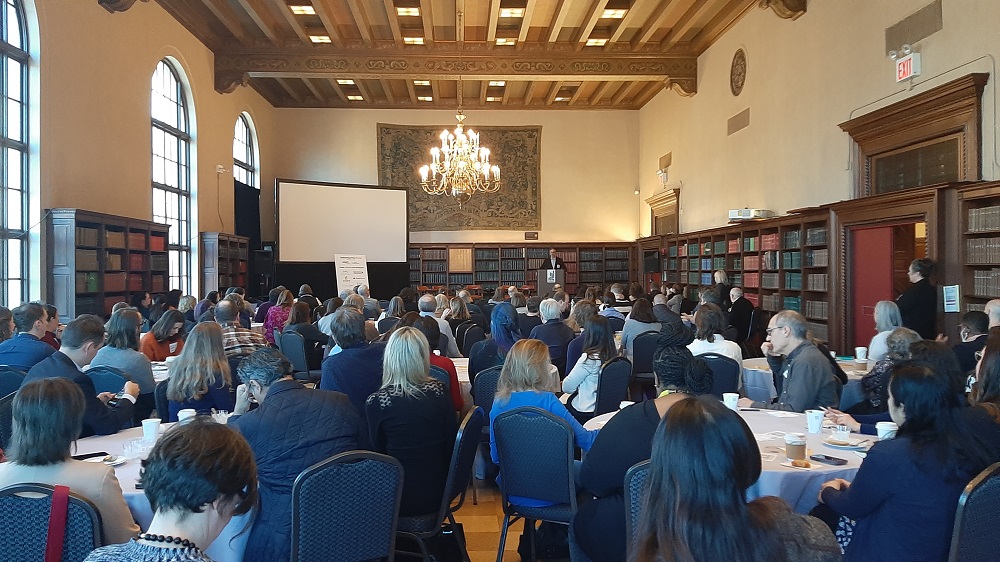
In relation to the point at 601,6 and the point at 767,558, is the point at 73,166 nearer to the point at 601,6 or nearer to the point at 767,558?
the point at 601,6

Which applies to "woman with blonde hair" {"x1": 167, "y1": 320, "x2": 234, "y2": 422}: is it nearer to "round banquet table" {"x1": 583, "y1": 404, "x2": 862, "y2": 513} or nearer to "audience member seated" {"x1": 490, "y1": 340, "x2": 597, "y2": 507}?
"audience member seated" {"x1": 490, "y1": 340, "x2": 597, "y2": 507}

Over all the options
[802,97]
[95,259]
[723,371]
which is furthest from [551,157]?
[723,371]

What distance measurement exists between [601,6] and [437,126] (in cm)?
Result: 698

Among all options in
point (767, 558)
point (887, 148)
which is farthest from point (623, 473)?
point (887, 148)

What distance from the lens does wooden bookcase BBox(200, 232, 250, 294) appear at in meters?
12.3

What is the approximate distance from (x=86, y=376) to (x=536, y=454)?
218 centimetres

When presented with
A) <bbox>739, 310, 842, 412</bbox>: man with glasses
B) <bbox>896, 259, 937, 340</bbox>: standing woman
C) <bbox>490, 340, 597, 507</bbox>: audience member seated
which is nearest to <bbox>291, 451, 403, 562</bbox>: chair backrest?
<bbox>490, 340, 597, 507</bbox>: audience member seated

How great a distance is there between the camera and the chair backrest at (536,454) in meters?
3.04

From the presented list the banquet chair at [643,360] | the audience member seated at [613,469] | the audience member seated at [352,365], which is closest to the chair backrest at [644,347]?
the banquet chair at [643,360]

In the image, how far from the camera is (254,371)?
9.59 ft

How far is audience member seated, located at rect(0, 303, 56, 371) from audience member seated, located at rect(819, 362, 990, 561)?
443 centimetres

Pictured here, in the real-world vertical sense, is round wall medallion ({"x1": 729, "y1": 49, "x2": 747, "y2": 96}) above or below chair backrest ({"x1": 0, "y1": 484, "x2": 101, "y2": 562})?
above

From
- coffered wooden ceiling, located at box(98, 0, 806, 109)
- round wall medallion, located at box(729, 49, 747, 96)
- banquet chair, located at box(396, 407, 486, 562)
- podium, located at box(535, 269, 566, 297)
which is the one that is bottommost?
banquet chair, located at box(396, 407, 486, 562)

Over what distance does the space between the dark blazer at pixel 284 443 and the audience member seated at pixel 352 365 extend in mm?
1460
